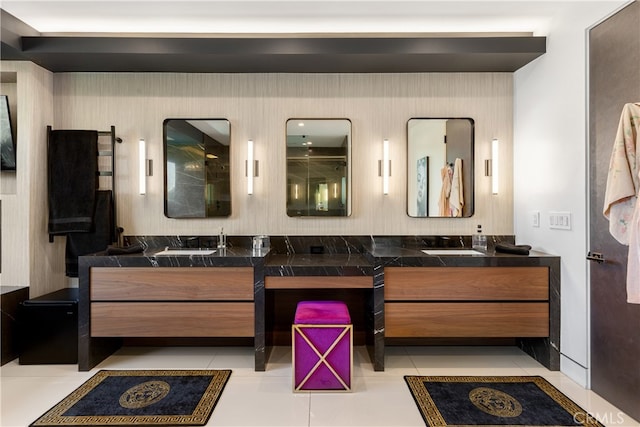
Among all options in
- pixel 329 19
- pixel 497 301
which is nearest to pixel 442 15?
pixel 329 19

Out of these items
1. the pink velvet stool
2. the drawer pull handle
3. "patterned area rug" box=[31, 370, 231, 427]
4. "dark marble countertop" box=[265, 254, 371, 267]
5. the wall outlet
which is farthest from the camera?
"dark marble countertop" box=[265, 254, 371, 267]

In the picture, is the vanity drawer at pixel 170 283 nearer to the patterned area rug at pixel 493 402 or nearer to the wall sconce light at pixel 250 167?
the wall sconce light at pixel 250 167

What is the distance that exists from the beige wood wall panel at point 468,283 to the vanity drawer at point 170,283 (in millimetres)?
1151

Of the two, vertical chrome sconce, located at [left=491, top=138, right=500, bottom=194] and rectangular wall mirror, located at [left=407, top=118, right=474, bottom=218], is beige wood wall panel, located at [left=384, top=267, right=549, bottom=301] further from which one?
vertical chrome sconce, located at [left=491, top=138, right=500, bottom=194]

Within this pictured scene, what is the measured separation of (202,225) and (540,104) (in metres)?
3.08

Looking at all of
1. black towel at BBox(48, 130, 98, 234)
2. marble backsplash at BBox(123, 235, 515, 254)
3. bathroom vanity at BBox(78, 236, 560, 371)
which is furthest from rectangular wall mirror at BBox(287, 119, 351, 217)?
black towel at BBox(48, 130, 98, 234)

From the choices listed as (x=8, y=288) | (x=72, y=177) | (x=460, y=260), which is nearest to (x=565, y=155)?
(x=460, y=260)

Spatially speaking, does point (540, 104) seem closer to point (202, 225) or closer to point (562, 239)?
point (562, 239)

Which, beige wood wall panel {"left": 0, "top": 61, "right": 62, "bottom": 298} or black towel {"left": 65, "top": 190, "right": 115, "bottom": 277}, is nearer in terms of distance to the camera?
beige wood wall panel {"left": 0, "top": 61, "right": 62, "bottom": 298}

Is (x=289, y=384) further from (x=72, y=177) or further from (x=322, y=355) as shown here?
(x=72, y=177)

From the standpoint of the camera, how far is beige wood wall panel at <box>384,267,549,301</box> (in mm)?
2553

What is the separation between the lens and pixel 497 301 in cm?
257

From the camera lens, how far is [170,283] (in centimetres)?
255

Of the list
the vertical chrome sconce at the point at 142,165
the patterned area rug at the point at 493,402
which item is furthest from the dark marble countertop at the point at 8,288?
the patterned area rug at the point at 493,402
